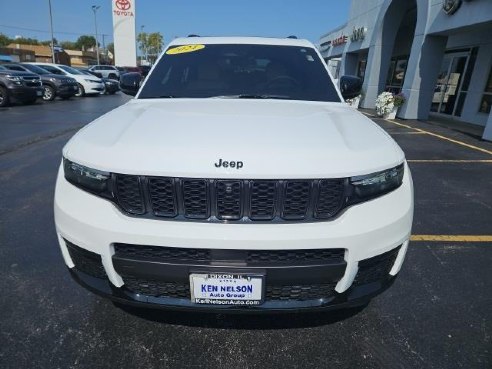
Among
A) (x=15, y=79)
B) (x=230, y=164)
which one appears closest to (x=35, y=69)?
(x=15, y=79)

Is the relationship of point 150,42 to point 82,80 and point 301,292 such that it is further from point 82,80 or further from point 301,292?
point 301,292

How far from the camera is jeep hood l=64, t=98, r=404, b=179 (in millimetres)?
1695

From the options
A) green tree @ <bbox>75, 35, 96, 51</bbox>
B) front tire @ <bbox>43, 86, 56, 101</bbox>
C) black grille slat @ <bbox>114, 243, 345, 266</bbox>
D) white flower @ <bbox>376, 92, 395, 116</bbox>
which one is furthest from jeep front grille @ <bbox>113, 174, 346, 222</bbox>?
green tree @ <bbox>75, 35, 96, 51</bbox>

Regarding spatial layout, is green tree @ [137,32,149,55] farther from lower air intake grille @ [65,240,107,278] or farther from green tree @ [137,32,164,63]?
lower air intake grille @ [65,240,107,278]

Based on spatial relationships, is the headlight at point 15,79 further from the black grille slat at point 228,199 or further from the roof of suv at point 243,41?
the black grille slat at point 228,199

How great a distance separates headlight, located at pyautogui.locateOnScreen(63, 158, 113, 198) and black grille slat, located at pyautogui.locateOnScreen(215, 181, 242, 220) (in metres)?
0.56

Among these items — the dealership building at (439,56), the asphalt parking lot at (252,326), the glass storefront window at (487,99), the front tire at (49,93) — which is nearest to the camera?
the asphalt parking lot at (252,326)

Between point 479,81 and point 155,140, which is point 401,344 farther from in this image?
point 479,81

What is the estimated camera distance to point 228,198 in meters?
1.71

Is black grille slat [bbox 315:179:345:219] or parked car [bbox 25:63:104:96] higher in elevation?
black grille slat [bbox 315:179:345:219]

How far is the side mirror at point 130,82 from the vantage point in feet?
11.8

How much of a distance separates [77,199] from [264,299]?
3.62 ft

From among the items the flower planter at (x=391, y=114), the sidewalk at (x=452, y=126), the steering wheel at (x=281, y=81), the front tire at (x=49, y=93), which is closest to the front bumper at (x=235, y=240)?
the steering wheel at (x=281, y=81)

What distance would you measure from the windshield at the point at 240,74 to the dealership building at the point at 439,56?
349 inches
